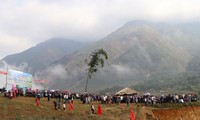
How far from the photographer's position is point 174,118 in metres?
59.0

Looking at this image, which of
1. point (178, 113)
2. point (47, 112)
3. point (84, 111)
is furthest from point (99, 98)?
point (47, 112)

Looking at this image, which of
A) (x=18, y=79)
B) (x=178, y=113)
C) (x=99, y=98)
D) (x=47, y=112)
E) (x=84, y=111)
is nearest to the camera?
(x=47, y=112)

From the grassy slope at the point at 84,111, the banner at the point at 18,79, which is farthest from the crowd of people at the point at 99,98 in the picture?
the banner at the point at 18,79

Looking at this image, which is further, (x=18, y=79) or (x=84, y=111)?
(x=18, y=79)

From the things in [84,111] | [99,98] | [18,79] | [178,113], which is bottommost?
[178,113]

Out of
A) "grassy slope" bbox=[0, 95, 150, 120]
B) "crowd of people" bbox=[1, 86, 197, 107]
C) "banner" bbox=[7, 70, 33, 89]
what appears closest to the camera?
"grassy slope" bbox=[0, 95, 150, 120]

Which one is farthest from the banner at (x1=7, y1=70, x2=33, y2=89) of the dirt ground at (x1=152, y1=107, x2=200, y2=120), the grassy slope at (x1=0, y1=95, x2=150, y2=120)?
the dirt ground at (x1=152, y1=107, x2=200, y2=120)

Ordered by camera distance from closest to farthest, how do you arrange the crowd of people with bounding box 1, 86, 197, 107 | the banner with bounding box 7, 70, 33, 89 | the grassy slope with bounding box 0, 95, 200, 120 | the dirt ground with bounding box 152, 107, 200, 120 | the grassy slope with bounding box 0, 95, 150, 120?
the grassy slope with bounding box 0, 95, 150, 120 < the grassy slope with bounding box 0, 95, 200, 120 < the crowd of people with bounding box 1, 86, 197, 107 < the dirt ground with bounding box 152, 107, 200, 120 < the banner with bounding box 7, 70, 33, 89

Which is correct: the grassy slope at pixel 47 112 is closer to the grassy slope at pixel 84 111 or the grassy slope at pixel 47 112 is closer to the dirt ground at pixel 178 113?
the grassy slope at pixel 84 111

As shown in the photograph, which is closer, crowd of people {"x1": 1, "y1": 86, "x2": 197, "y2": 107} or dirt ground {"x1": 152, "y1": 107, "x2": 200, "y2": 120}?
crowd of people {"x1": 1, "y1": 86, "x2": 197, "y2": 107}

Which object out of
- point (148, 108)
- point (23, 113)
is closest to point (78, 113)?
point (23, 113)

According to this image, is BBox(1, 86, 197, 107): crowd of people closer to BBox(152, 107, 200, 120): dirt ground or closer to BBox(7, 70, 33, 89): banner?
BBox(152, 107, 200, 120): dirt ground

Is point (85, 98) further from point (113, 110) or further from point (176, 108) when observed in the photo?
point (176, 108)

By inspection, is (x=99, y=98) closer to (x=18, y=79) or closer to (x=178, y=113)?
(x=178, y=113)
